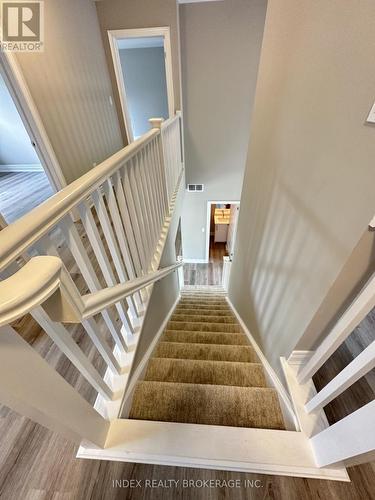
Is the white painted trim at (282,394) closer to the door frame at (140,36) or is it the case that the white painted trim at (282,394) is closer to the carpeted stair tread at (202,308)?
the carpeted stair tread at (202,308)

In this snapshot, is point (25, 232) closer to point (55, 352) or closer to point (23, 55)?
point (55, 352)

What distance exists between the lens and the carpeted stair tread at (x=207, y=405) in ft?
3.75

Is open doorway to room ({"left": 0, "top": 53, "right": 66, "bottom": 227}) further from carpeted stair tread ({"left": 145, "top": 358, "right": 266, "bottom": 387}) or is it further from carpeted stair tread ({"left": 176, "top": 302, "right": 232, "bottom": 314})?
carpeted stair tread ({"left": 176, "top": 302, "right": 232, "bottom": 314})

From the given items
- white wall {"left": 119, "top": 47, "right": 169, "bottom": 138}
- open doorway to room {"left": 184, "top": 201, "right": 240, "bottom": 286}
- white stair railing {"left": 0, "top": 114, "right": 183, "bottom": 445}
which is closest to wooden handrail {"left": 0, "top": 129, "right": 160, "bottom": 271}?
white stair railing {"left": 0, "top": 114, "right": 183, "bottom": 445}

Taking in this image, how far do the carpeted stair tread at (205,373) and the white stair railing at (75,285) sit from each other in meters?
0.38

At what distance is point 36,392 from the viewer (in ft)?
1.75

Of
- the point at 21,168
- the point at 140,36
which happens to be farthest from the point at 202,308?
the point at 21,168

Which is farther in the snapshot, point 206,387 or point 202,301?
point 202,301

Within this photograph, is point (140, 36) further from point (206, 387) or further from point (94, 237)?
point (206, 387)

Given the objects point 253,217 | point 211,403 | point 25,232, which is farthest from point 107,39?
point 211,403

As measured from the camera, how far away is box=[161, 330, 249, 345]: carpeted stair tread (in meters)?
2.17

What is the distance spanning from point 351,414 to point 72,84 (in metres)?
3.54

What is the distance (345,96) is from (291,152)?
41cm

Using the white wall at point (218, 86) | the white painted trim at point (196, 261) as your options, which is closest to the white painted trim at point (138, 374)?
the white wall at point (218, 86)
